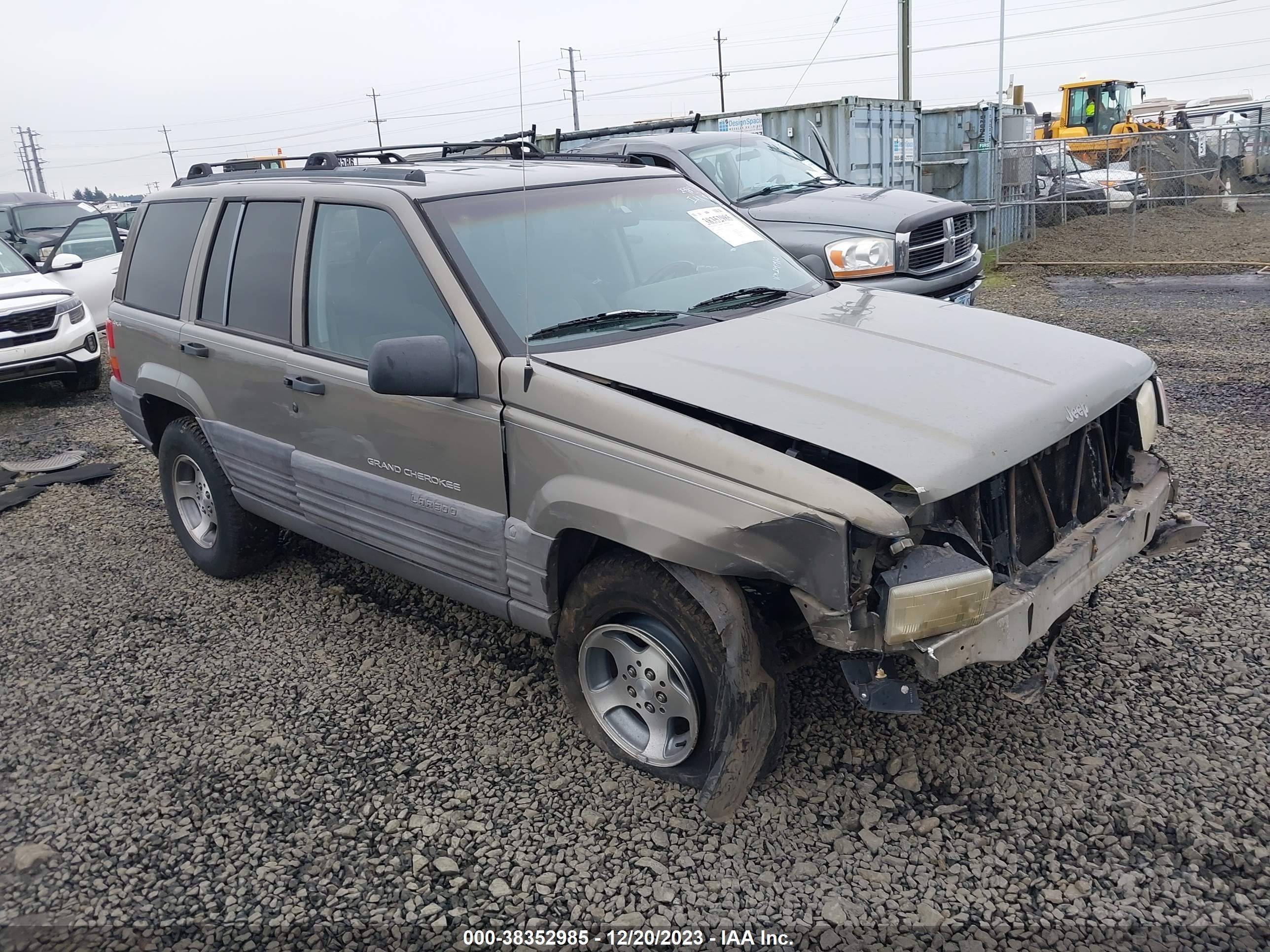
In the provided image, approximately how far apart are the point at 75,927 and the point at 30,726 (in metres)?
1.33

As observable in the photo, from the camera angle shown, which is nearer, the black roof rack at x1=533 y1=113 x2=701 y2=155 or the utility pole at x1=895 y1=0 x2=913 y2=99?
the black roof rack at x1=533 y1=113 x2=701 y2=155

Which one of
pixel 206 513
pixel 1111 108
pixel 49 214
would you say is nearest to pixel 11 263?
pixel 49 214

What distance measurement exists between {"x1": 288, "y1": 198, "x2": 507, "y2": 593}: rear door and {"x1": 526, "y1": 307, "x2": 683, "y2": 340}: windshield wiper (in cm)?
32

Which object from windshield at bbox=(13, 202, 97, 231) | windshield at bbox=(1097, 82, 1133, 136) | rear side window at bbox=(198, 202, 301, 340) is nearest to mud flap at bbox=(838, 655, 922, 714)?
rear side window at bbox=(198, 202, 301, 340)

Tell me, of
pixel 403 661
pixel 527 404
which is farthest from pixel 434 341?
pixel 403 661

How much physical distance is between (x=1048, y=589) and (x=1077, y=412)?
58cm

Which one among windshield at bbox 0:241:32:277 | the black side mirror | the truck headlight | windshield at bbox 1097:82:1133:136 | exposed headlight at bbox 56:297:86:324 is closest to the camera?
the truck headlight

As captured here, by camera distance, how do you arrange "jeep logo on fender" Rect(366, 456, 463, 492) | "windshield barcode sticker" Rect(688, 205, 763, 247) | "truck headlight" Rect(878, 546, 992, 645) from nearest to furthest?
"truck headlight" Rect(878, 546, 992, 645) < "jeep logo on fender" Rect(366, 456, 463, 492) < "windshield barcode sticker" Rect(688, 205, 763, 247)

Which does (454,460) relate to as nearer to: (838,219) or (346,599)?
(346,599)

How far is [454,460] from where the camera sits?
3.57 meters

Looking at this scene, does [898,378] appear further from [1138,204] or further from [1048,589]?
[1138,204]

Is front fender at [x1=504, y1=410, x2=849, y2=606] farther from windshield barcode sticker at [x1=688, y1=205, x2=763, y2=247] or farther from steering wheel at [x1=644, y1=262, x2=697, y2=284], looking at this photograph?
windshield barcode sticker at [x1=688, y1=205, x2=763, y2=247]

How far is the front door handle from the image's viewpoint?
4004 mm

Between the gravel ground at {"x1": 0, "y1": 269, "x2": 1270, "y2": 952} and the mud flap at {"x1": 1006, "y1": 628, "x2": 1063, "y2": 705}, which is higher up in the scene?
the mud flap at {"x1": 1006, "y1": 628, "x2": 1063, "y2": 705}
